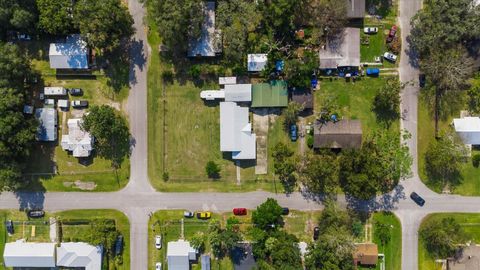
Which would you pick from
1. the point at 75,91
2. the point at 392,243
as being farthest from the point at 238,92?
the point at 392,243

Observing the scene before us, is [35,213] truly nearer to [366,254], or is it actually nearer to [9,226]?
[9,226]

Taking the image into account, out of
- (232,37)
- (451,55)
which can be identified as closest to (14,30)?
(232,37)

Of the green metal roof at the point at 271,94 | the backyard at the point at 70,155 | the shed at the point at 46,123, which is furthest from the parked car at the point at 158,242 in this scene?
the green metal roof at the point at 271,94

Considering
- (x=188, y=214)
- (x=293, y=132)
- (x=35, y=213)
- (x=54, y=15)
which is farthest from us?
(x=35, y=213)

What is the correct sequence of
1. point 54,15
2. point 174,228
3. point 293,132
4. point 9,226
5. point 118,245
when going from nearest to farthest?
point 54,15
point 293,132
point 118,245
point 174,228
point 9,226

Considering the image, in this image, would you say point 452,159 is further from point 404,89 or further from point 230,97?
point 230,97
